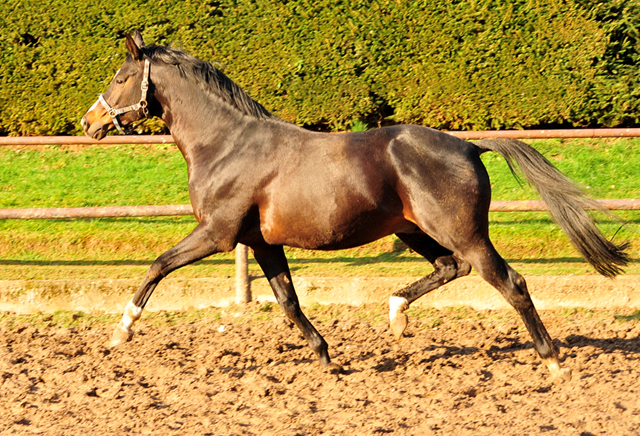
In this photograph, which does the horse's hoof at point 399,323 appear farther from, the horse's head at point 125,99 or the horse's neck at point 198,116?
the horse's head at point 125,99

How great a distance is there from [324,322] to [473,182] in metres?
1.85

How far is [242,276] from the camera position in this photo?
551 cm

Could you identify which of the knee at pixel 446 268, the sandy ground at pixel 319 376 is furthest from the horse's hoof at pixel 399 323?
the knee at pixel 446 268

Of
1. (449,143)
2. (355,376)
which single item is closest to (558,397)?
(355,376)

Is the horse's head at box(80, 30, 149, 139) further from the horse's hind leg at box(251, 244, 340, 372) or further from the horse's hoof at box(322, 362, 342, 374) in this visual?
the horse's hoof at box(322, 362, 342, 374)

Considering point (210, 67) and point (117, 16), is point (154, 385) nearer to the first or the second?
Answer: point (210, 67)

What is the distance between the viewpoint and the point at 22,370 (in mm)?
4074

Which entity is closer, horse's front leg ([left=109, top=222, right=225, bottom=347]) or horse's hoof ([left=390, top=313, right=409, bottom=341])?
Result: horse's front leg ([left=109, top=222, right=225, bottom=347])

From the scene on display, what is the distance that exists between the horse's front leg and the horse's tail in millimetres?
1719

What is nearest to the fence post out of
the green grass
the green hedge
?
the green grass

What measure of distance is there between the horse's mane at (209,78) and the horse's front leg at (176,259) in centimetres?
79

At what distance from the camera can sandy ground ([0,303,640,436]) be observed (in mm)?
3238

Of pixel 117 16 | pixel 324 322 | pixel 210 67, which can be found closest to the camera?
pixel 210 67

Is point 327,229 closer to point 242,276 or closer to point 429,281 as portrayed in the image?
point 429,281
